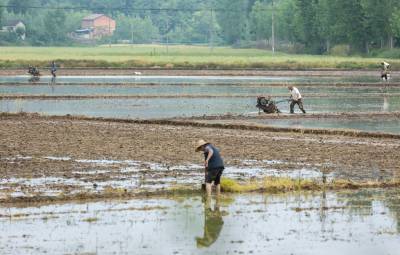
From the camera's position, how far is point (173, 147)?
28.3 metres

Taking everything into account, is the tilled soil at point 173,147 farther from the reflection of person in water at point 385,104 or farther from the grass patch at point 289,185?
the reflection of person in water at point 385,104

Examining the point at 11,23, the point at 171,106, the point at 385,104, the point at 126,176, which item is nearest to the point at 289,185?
A: the point at 126,176

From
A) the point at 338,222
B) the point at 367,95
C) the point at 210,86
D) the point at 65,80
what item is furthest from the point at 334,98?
the point at 338,222

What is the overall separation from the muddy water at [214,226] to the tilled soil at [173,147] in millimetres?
3853

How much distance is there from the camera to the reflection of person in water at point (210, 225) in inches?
632

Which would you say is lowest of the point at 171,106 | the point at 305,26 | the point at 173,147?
the point at 305,26

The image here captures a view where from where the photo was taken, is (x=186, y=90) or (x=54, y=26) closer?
(x=186, y=90)

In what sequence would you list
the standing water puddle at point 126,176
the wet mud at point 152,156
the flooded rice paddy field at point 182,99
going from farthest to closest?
the flooded rice paddy field at point 182,99 < the wet mud at point 152,156 < the standing water puddle at point 126,176

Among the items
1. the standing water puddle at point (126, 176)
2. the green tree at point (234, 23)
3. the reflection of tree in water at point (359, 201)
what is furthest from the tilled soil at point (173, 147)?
the green tree at point (234, 23)

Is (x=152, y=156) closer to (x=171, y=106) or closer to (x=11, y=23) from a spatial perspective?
(x=171, y=106)

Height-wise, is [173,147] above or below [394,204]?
below

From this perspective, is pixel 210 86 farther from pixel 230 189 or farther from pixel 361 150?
pixel 230 189

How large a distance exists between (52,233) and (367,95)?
3954 centimetres

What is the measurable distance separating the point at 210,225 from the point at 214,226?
12 cm
